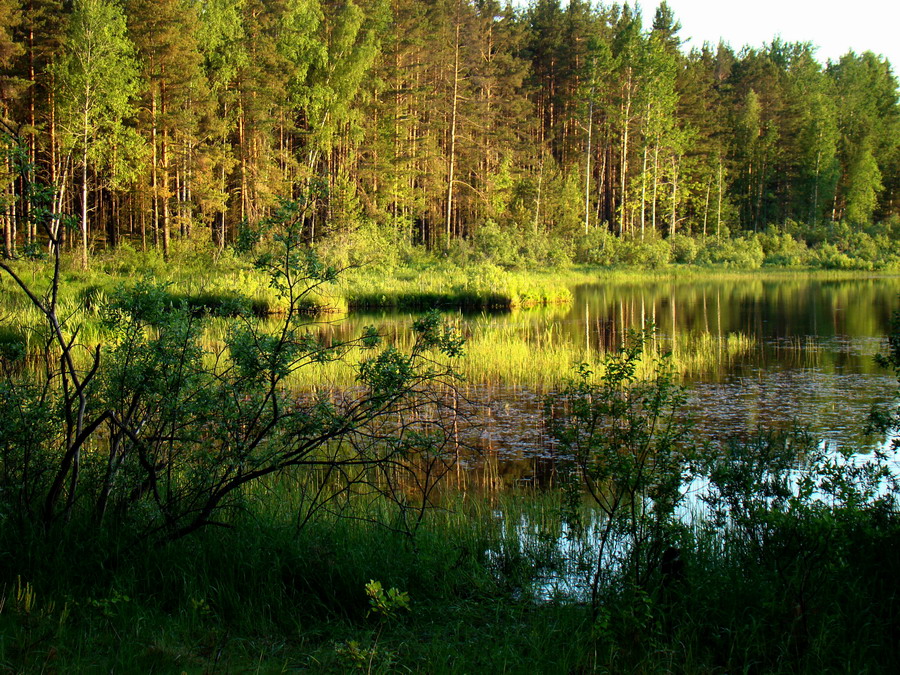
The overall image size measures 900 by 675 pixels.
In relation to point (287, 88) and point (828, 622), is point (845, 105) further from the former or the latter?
point (828, 622)

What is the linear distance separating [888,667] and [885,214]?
251 ft

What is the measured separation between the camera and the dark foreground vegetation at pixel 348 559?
3918 millimetres

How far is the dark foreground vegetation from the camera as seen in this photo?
392 centimetres

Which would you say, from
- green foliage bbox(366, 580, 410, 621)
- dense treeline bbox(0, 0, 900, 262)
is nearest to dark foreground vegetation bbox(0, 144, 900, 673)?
green foliage bbox(366, 580, 410, 621)

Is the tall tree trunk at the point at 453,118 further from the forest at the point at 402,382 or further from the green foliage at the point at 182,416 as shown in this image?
the green foliage at the point at 182,416

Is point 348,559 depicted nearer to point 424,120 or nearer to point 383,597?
point 383,597

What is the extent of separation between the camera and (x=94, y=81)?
101ft

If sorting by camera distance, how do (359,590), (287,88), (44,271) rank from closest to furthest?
(359,590) < (44,271) < (287,88)

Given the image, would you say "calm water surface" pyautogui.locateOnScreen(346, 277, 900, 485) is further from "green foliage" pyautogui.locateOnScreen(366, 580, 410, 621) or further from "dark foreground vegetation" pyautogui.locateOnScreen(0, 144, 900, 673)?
"green foliage" pyautogui.locateOnScreen(366, 580, 410, 621)

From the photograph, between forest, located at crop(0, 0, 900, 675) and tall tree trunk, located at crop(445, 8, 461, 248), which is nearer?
forest, located at crop(0, 0, 900, 675)

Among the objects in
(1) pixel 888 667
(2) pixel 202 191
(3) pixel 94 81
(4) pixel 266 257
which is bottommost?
(1) pixel 888 667

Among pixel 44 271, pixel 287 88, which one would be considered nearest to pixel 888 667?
pixel 44 271

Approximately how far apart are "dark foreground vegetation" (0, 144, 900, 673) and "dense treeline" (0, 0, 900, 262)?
12.7 metres

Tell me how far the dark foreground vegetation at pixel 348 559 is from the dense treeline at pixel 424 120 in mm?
12738
